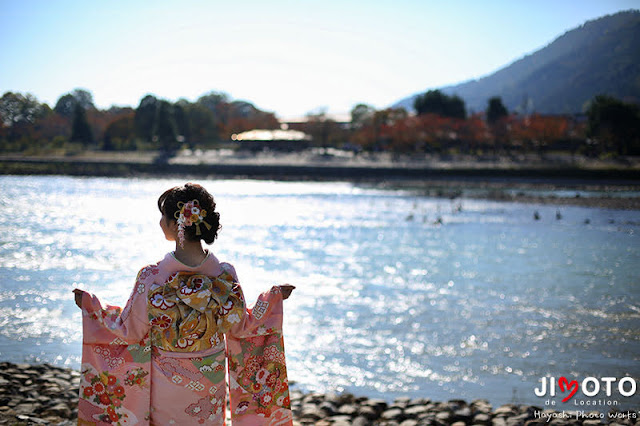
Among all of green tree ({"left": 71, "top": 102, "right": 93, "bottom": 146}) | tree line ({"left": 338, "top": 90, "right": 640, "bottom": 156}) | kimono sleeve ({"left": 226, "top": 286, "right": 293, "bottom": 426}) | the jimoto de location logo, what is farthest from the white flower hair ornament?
tree line ({"left": 338, "top": 90, "right": 640, "bottom": 156})

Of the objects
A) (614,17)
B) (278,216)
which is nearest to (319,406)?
(614,17)

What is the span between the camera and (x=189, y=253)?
2.29 meters

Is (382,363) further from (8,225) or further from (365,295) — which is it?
(8,225)

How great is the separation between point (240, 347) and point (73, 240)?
12239 mm

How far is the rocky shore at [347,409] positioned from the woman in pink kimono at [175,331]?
1.75 metres

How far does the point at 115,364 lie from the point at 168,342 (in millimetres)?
282

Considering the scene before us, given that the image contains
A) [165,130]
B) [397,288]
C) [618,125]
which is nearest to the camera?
[397,288]

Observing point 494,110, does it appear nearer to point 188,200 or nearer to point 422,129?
point 422,129

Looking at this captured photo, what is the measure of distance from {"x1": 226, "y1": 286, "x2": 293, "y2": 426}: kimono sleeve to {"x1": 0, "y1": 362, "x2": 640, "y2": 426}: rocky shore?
1.71m

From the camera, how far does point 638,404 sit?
5.09m

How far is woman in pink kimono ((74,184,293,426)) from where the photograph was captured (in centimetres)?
225

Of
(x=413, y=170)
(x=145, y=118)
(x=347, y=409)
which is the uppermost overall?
(x=145, y=118)

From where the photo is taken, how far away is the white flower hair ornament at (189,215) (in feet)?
7.22

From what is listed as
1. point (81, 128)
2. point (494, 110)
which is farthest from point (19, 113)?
point (494, 110)
